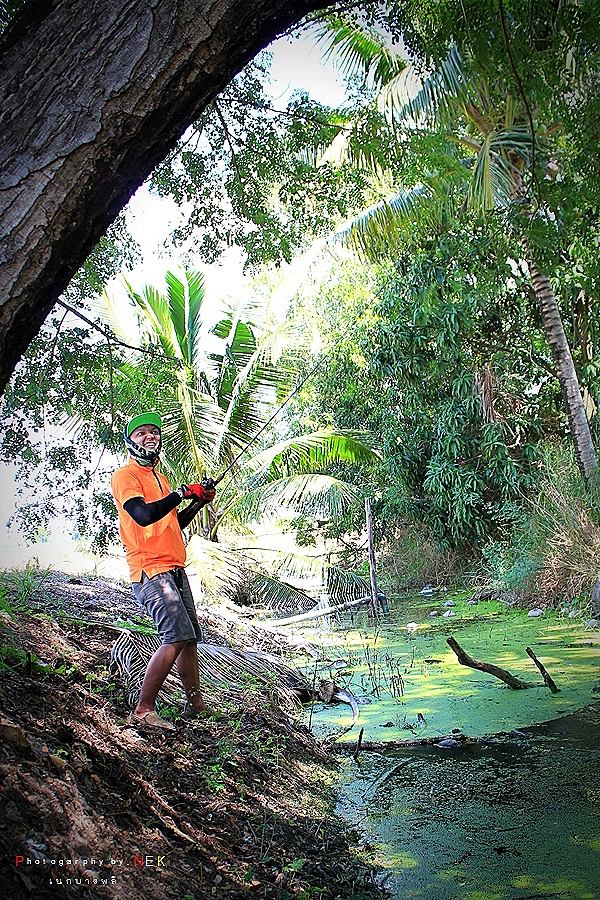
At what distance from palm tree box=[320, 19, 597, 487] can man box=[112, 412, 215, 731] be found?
489 centimetres

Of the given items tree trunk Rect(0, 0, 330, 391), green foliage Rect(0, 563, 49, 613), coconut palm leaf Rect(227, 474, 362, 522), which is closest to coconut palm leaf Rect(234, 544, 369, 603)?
coconut palm leaf Rect(227, 474, 362, 522)

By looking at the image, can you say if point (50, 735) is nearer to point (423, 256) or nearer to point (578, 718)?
Answer: point (578, 718)

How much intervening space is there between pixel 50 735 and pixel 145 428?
1454mm

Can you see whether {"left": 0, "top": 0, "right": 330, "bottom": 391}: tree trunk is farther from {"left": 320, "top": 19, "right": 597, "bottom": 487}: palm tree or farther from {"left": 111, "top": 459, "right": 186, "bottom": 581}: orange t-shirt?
{"left": 320, "top": 19, "right": 597, "bottom": 487}: palm tree

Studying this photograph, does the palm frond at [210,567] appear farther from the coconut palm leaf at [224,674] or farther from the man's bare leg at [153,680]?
the man's bare leg at [153,680]

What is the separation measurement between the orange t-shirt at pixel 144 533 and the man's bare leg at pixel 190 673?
380 mm

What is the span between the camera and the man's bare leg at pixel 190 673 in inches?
140

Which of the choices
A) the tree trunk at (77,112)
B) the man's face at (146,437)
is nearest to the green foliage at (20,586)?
the man's face at (146,437)

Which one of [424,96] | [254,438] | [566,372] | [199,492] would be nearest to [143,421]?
[199,492]

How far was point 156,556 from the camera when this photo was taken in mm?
3494

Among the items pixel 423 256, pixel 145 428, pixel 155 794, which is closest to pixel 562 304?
pixel 423 256

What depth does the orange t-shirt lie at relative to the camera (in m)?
3.42

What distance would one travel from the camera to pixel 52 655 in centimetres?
335

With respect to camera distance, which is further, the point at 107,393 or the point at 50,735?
the point at 107,393
